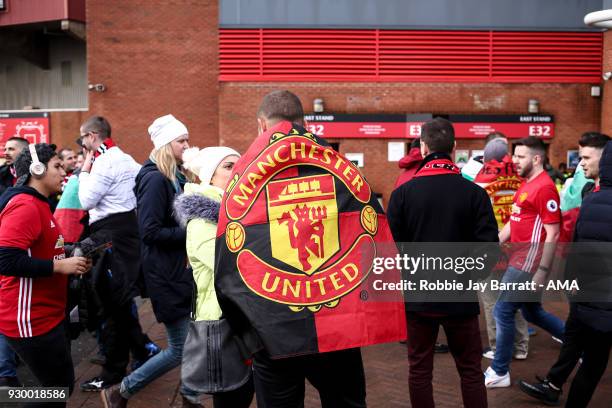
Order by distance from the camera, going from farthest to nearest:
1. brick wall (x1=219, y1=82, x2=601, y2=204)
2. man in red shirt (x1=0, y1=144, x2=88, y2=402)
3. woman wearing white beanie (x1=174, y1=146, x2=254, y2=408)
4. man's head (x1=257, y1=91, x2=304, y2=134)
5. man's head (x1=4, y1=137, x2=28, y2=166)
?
brick wall (x1=219, y1=82, x2=601, y2=204) < man's head (x1=4, y1=137, x2=28, y2=166) < man in red shirt (x1=0, y1=144, x2=88, y2=402) < woman wearing white beanie (x1=174, y1=146, x2=254, y2=408) < man's head (x1=257, y1=91, x2=304, y2=134)

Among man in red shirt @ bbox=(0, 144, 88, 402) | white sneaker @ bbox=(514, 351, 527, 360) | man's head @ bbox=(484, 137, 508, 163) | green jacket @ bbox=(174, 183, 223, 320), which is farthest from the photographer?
man's head @ bbox=(484, 137, 508, 163)

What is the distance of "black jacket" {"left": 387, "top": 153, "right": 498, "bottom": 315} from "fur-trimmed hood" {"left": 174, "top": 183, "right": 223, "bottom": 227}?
128 centimetres

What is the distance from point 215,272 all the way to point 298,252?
367 millimetres

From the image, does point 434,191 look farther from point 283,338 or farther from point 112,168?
point 112,168

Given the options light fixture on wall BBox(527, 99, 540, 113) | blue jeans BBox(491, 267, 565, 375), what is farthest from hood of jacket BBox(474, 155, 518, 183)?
light fixture on wall BBox(527, 99, 540, 113)

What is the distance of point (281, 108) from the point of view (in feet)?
8.91

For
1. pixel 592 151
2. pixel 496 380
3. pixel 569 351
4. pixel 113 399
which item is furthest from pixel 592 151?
pixel 113 399

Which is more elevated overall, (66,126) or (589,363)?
(66,126)

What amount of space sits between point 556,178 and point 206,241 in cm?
979

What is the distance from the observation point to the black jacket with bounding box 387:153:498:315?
156 inches

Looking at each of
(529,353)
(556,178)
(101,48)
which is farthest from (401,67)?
(529,353)

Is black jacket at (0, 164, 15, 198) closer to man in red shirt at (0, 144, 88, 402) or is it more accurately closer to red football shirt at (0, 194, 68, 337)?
man in red shirt at (0, 144, 88, 402)

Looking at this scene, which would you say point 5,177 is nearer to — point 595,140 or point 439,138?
point 439,138

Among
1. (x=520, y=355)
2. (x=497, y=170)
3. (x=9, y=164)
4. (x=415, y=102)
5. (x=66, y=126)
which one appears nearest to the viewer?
(x=520, y=355)
